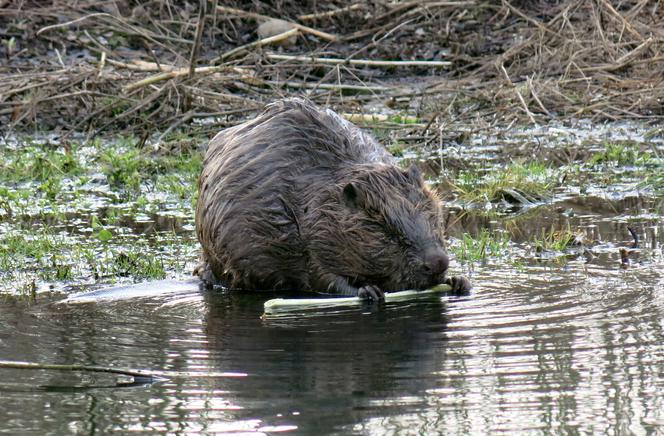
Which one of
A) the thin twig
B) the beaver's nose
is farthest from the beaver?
the thin twig

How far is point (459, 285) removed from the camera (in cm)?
482

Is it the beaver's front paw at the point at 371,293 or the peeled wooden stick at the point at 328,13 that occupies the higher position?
the peeled wooden stick at the point at 328,13

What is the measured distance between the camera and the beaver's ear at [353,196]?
16.5 feet

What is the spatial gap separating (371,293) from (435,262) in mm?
284

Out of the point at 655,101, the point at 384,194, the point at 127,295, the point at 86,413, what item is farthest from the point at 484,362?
the point at 655,101

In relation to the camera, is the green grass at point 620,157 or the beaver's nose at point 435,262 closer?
the beaver's nose at point 435,262

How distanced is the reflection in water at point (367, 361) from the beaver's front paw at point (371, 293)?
0.10 metres

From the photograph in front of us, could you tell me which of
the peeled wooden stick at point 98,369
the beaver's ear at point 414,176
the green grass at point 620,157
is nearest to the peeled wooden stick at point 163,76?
the green grass at point 620,157

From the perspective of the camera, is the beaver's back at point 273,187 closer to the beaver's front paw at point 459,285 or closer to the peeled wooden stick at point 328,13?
the beaver's front paw at point 459,285

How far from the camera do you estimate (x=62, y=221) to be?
22.7 feet

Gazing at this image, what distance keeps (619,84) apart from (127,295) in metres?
6.19

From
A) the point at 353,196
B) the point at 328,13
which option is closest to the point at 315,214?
the point at 353,196

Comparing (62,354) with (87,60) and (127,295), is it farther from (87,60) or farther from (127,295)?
(87,60)

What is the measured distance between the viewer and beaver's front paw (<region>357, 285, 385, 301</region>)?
4836 millimetres
